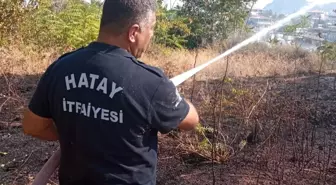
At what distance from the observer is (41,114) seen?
1656 mm

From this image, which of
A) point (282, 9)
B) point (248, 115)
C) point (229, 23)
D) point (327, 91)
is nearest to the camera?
point (248, 115)

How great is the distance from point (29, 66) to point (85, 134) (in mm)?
8249

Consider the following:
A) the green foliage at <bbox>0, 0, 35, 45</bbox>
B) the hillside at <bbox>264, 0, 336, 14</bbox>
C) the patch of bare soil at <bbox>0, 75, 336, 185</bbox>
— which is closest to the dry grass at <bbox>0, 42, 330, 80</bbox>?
the green foliage at <bbox>0, 0, 35, 45</bbox>

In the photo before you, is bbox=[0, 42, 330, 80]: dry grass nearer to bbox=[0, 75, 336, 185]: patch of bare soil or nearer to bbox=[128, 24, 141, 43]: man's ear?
bbox=[0, 75, 336, 185]: patch of bare soil

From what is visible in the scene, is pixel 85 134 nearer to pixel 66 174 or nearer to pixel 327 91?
pixel 66 174

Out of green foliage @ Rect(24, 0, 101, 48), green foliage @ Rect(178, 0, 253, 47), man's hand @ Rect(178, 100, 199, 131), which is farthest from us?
green foliage @ Rect(178, 0, 253, 47)

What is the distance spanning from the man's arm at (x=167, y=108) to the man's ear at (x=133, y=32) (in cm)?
19

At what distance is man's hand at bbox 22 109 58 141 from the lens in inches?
66.4

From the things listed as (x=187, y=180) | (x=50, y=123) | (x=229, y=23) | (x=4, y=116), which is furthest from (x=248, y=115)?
(x=229, y=23)

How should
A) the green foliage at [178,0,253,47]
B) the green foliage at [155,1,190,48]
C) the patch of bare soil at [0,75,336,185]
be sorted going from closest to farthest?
the patch of bare soil at [0,75,336,185], the green foliage at [155,1,190,48], the green foliage at [178,0,253,47]

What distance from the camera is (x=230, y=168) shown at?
387 centimetres

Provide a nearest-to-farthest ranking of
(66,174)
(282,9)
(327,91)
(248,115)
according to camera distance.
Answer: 1. (66,174)
2. (248,115)
3. (282,9)
4. (327,91)

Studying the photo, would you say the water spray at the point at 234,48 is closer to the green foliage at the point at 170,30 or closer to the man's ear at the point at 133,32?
the man's ear at the point at 133,32

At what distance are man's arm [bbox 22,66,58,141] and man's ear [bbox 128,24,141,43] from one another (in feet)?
1.07
